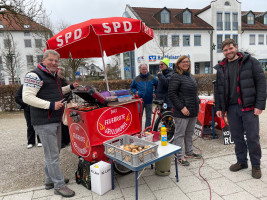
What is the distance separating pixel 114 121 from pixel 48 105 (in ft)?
3.32

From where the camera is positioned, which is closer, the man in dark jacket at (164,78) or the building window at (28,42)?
the man in dark jacket at (164,78)

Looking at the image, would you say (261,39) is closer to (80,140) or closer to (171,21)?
(171,21)

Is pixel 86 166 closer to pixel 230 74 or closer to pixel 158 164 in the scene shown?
pixel 158 164

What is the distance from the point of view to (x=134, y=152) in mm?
2611

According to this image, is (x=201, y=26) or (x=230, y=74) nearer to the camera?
(x=230, y=74)

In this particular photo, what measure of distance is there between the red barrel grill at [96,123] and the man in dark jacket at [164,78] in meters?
1.31

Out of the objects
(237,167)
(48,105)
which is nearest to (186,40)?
(237,167)

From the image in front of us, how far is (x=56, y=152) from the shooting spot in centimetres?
286

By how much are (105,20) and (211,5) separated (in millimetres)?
27358

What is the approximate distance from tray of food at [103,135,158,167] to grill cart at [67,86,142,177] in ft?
0.62

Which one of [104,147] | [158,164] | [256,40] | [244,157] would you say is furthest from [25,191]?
[256,40]

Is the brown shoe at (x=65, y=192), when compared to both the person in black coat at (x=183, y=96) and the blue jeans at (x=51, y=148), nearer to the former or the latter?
the blue jeans at (x=51, y=148)

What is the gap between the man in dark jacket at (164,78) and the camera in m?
4.46

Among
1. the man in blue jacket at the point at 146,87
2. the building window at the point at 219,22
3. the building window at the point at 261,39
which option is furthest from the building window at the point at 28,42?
the man in blue jacket at the point at 146,87
